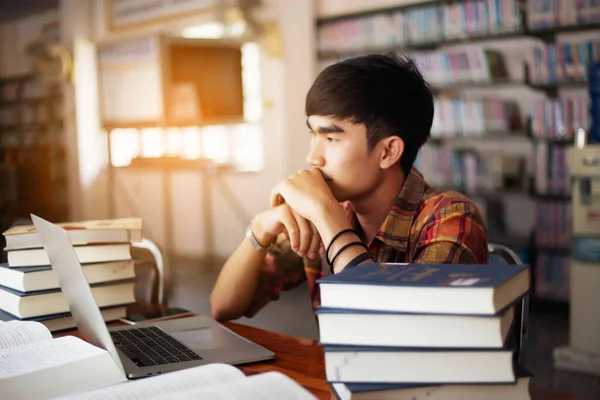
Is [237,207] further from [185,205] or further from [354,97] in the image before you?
[354,97]

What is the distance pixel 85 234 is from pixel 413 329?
2.75ft

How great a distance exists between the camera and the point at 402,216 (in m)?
1.44

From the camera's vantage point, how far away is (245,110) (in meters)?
6.66

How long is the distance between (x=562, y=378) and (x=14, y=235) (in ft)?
8.18

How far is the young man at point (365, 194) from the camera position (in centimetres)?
134

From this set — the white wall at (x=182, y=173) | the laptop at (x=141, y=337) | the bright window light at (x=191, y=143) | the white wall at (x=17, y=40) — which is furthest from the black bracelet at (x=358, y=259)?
the white wall at (x=17, y=40)

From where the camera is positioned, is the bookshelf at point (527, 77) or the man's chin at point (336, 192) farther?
the bookshelf at point (527, 77)

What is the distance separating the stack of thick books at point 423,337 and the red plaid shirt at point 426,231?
0.51 m

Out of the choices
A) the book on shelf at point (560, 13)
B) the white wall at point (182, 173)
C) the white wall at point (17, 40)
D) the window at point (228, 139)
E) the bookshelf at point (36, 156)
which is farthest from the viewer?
the white wall at point (17, 40)

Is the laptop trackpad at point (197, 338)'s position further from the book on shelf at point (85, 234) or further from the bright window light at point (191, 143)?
the bright window light at point (191, 143)

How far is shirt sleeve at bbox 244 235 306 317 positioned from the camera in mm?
1642

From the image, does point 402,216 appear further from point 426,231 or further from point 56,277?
point 56,277

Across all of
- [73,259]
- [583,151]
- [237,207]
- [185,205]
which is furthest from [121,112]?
[73,259]

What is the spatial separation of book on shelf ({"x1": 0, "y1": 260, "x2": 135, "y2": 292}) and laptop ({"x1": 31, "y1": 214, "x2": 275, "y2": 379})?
15 cm
